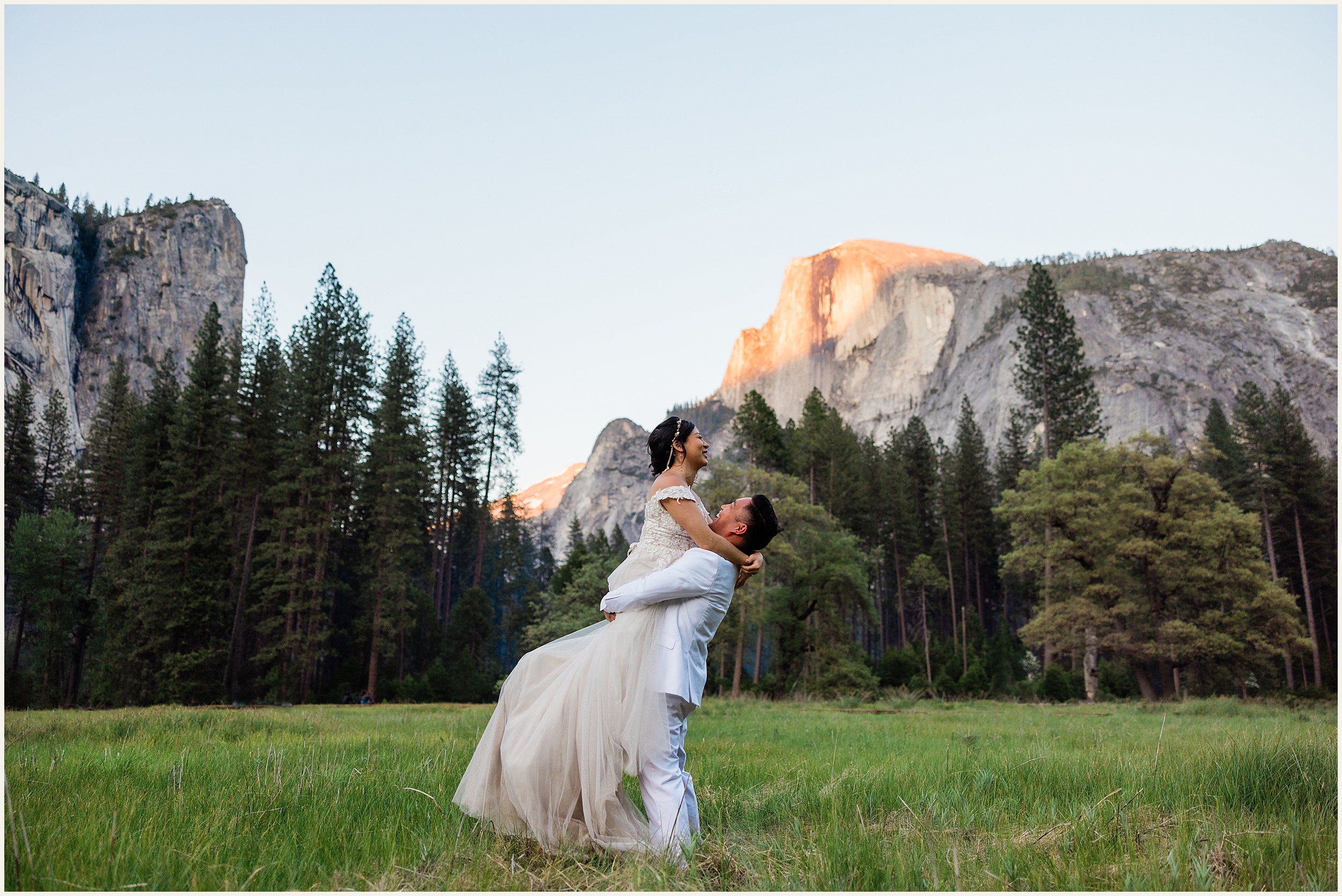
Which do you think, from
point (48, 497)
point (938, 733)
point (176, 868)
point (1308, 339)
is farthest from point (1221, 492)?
point (1308, 339)

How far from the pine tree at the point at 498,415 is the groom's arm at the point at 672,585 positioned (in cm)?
4311

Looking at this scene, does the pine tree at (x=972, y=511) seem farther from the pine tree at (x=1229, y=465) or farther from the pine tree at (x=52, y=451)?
the pine tree at (x=52, y=451)

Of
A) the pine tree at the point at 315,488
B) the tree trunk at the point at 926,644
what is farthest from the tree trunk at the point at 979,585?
the pine tree at the point at 315,488

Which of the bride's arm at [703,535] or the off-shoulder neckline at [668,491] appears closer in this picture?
the bride's arm at [703,535]

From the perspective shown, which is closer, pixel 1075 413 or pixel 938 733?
pixel 938 733

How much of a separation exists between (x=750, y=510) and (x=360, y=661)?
34712mm

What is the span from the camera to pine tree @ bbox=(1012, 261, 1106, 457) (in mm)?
39656

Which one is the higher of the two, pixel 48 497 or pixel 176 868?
pixel 48 497

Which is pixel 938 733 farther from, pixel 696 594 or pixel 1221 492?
pixel 1221 492

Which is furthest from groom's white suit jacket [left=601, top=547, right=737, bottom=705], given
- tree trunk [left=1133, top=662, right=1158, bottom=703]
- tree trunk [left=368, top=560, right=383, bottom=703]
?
tree trunk [left=368, top=560, right=383, bottom=703]

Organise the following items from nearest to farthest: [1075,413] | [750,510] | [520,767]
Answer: [520,767], [750,510], [1075,413]

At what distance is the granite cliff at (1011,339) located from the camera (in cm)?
7288

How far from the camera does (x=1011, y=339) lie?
86.4 m

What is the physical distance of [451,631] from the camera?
37.8m
